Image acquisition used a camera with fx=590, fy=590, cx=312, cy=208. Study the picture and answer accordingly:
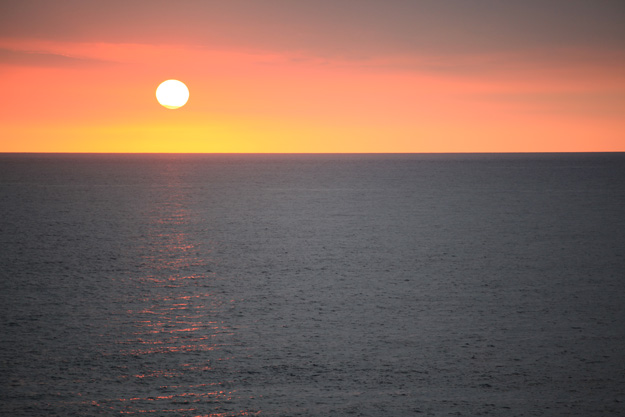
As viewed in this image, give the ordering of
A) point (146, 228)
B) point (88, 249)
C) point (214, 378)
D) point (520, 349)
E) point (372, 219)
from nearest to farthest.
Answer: point (214, 378), point (520, 349), point (88, 249), point (146, 228), point (372, 219)

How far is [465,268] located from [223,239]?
1306cm

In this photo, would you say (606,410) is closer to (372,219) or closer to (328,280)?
(328,280)

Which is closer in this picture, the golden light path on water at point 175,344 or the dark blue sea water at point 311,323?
the golden light path on water at point 175,344

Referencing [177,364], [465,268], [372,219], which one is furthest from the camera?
[372,219]

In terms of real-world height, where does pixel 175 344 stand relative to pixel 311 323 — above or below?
Result: above

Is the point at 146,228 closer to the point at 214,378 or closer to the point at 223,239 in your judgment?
the point at 223,239

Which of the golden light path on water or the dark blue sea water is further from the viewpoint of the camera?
the dark blue sea water

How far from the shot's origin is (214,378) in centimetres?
1109

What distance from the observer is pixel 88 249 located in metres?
26.2

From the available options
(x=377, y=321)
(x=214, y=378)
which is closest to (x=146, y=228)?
(x=377, y=321)

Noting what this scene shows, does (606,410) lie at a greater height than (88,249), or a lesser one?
lesser

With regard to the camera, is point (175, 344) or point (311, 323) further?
point (311, 323)

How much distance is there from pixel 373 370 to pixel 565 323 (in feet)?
20.1

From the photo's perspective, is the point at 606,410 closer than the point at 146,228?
Yes
